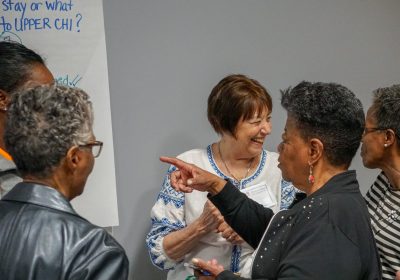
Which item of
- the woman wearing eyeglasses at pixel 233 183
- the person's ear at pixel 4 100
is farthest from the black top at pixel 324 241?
the person's ear at pixel 4 100

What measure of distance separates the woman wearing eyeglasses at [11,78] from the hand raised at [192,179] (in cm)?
46

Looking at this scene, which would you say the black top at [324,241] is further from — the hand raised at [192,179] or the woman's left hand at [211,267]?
the hand raised at [192,179]

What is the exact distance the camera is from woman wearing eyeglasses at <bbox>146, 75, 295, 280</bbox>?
6.68ft

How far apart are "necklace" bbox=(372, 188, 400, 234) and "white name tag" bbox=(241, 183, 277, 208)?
1.29 feet

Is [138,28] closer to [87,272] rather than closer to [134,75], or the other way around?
[134,75]

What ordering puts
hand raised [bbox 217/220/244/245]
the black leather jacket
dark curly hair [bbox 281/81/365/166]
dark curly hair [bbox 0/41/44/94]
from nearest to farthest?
the black leather jacket
dark curly hair [bbox 281/81/365/166]
dark curly hair [bbox 0/41/44/94]
hand raised [bbox 217/220/244/245]

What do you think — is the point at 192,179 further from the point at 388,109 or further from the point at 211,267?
the point at 388,109

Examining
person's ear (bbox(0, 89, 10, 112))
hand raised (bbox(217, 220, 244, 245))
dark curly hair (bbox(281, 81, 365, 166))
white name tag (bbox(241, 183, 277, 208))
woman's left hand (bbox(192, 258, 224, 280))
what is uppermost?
person's ear (bbox(0, 89, 10, 112))

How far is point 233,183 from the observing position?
2.08m

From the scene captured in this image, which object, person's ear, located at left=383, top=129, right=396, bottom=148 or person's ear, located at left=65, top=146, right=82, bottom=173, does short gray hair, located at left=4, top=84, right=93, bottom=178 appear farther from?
person's ear, located at left=383, top=129, right=396, bottom=148

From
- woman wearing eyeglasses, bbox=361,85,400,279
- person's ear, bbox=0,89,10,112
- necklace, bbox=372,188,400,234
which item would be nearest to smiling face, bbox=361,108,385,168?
woman wearing eyeglasses, bbox=361,85,400,279

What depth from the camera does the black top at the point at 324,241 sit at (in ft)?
4.23

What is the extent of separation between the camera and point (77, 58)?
83.8 inches

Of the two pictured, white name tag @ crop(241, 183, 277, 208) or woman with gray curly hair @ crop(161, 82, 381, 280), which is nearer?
woman with gray curly hair @ crop(161, 82, 381, 280)
